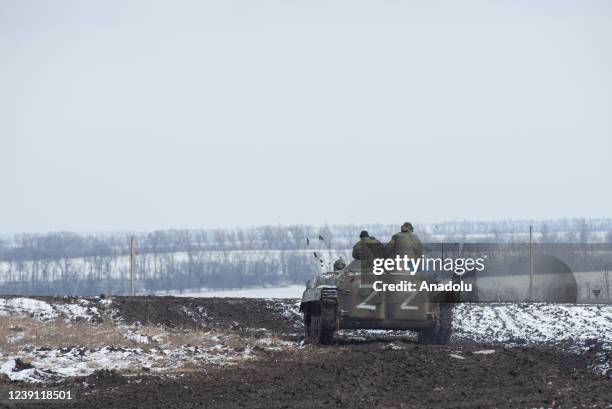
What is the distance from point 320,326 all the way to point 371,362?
191 inches

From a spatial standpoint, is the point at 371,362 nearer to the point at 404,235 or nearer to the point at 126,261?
the point at 404,235

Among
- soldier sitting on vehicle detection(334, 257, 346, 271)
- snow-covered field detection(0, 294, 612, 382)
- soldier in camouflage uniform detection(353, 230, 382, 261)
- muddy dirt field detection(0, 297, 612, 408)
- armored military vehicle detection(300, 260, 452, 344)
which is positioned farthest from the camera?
soldier sitting on vehicle detection(334, 257, 346, 271)

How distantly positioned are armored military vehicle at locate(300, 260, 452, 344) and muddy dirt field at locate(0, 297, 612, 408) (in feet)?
4.16

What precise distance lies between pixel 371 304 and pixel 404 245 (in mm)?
1439

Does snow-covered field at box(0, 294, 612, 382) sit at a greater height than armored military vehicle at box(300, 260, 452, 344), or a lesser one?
lesser

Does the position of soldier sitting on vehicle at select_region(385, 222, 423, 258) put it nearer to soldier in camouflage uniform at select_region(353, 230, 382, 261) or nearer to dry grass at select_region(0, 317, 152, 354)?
soldier in camouflage uniform at select_region(353, 230, 382, 261)

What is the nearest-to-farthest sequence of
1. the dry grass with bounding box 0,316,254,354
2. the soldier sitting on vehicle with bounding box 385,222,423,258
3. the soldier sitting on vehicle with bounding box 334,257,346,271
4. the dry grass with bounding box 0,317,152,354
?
1. the dry grass with bounding box 0,317,152,354
2. the dry grass with bounding box 0,316,254,354
3. the soldier sitting on vehicle with bounding box 385,222,423,258
4. the soldier sitting on vehicle with bounding box 334,257,346,271

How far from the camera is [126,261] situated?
16125 centimetres

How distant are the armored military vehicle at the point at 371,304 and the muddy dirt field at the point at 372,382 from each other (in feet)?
4.16

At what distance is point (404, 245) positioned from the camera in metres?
24.1

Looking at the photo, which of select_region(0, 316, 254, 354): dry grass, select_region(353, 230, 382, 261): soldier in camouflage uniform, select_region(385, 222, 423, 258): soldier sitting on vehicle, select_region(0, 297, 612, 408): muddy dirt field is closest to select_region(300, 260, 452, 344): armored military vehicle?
select_region(353, 230, 382, 261): soldier in camouflage uniform

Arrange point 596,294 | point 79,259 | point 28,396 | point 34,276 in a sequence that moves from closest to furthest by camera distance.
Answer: point 28,396, point 596,294, point 34,276, point 79,259

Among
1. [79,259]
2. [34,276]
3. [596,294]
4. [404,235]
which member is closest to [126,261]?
[79,259]

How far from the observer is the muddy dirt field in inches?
589
